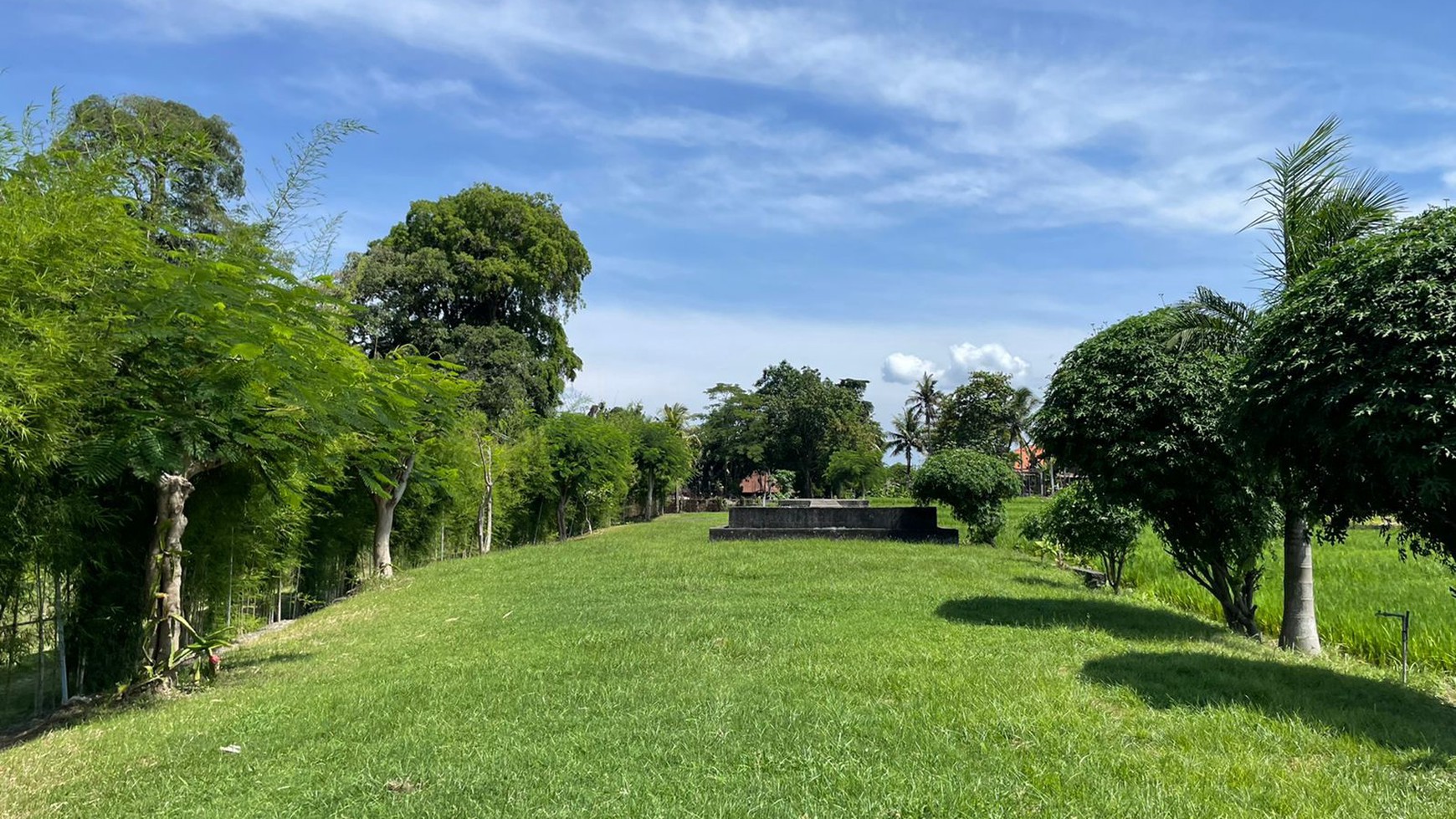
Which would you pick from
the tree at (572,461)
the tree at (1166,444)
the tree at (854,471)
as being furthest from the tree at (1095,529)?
the tree at (854,471)

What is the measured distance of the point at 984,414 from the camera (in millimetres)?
46938

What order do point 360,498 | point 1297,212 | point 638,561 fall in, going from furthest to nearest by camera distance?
point 638,561
point 360,498
point 1297,212

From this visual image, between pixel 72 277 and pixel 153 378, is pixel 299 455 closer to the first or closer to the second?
pixel 153 378

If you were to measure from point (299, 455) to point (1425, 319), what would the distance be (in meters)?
8.44

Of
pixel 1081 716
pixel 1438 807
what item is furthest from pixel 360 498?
pixel 1438 807

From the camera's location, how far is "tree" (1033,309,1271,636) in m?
8.00

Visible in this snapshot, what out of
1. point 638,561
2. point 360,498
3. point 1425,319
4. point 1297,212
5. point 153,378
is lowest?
A: point 638,561

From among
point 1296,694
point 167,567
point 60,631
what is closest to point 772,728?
point 1296,694

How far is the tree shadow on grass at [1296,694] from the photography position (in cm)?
452

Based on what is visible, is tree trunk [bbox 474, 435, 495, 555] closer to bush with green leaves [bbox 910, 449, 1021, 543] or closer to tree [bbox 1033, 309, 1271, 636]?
bush with green leaves [bbox 910, 449, 1021, 543]

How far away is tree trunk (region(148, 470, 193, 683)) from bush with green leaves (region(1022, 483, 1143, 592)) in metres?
10.3

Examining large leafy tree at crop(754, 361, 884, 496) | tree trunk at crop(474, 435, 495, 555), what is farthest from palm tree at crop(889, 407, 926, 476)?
tree trunk at crop(474, 435, 495, 555)

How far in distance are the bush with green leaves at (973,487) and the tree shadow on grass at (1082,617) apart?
808 centimetres

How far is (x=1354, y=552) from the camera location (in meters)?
15.4
